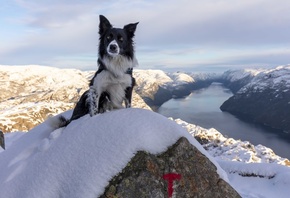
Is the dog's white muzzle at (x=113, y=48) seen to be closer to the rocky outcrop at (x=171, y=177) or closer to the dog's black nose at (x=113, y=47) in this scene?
the dog's black nose at (x=113, y=47)

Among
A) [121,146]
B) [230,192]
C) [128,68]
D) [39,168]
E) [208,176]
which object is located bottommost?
[230,192]

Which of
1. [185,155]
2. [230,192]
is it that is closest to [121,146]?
[185,155]

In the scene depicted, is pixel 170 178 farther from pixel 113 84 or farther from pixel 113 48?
pixel 113 48

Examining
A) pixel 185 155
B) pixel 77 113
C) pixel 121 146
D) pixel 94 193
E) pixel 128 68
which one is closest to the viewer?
pixel 94 193

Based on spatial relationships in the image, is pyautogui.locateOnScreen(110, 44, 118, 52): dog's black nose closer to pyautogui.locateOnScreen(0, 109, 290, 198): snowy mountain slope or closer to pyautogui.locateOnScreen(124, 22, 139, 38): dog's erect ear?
pyautogui.locateOnScreen(124, 22, 139, 38): dog's erect ear

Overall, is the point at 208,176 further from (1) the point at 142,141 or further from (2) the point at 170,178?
(1) the point at 142,141

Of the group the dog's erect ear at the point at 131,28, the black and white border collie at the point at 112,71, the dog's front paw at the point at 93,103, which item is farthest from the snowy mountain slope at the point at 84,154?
the dog's erect ear at the point at 131,28

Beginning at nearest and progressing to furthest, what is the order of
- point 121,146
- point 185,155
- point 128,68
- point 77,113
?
point 121,146
point 185,155
point 128,68
point 77,113

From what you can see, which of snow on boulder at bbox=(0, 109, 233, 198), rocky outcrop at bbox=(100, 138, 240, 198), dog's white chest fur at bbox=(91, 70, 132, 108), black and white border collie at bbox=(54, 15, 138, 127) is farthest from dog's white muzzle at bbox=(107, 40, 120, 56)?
rocky outcrop at bbox=(100, 138, 240, 198)
